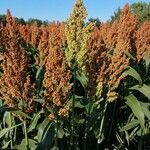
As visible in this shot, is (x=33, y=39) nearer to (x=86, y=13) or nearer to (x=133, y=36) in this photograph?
(x=133, y=36)

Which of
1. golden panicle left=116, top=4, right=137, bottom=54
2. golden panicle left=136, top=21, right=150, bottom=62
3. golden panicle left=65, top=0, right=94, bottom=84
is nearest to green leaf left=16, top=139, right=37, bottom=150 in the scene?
golden panicle left=65, top=0, right=94, bottom=84

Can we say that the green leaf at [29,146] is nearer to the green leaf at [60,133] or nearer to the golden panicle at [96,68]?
the green leaf at [60,133]

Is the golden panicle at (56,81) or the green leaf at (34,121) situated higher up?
the golden panicle at (56,81)

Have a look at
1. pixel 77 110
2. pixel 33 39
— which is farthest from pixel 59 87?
pixel 33 39

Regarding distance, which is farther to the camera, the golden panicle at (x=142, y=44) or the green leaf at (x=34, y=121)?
the golden panicle at (x=142, y=44)

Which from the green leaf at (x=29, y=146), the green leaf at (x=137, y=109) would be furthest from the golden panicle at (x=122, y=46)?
the green leaf at (x=29, y=146)

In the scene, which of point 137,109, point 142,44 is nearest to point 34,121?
point 137,109

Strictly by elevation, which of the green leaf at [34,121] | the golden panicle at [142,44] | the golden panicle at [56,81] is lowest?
the green leaf at [34,121]

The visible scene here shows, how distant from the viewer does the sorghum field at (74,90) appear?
323 cm

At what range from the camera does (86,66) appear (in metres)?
3.62

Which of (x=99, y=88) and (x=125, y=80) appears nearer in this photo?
(x=99, y=88)

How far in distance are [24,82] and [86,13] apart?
Answer: 2.13ft

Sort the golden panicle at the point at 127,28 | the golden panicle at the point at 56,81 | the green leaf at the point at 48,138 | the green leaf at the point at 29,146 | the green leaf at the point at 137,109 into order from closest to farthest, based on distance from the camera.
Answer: the golden panicle at the point at 56,81 → the green leaf at the point at 48,138 → the green leaf at the point at 29,146 → the green leaf at the point at 137,109 → the golden panicle at the point at 127,28

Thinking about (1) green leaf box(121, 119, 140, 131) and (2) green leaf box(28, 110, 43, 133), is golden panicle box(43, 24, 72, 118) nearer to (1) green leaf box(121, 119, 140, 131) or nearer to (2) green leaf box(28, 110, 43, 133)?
(2) green leaf box(28, 110, 43, 133)
